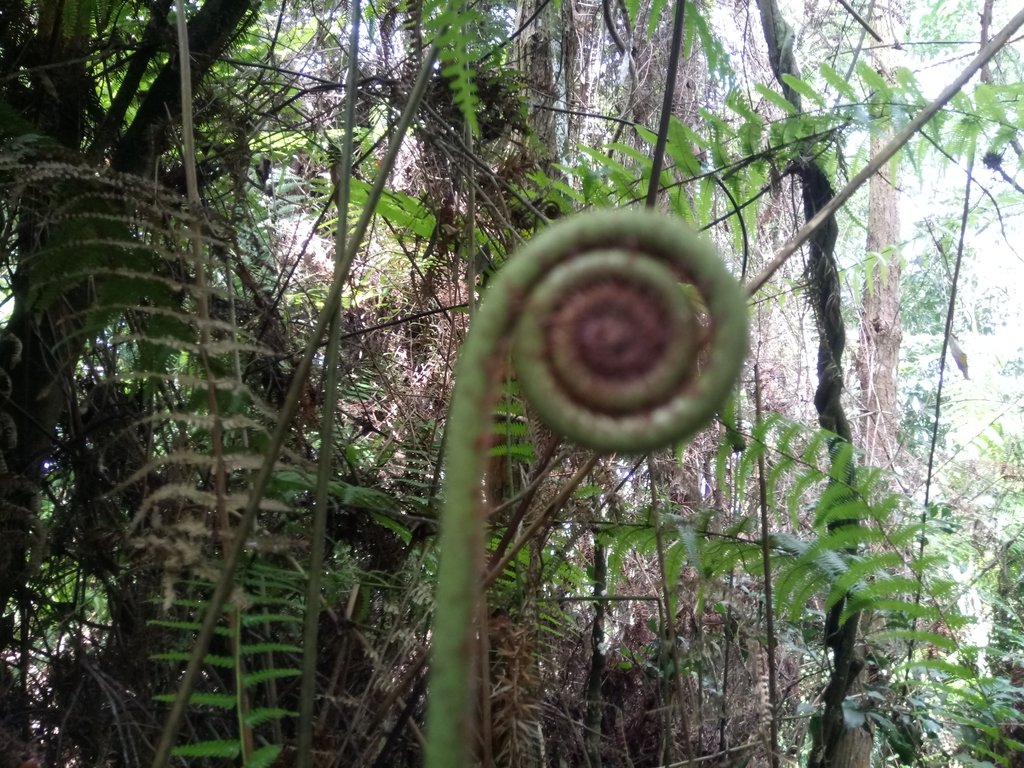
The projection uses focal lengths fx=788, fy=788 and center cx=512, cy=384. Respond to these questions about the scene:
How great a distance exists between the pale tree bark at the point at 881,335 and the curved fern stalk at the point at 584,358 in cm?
557

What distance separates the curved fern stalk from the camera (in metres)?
0.44

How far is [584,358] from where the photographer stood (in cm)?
52

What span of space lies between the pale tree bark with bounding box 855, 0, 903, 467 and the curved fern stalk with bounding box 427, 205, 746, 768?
557 centimetres

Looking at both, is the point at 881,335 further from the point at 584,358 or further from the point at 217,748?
the point at 584,358

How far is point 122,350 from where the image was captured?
219 centimetres

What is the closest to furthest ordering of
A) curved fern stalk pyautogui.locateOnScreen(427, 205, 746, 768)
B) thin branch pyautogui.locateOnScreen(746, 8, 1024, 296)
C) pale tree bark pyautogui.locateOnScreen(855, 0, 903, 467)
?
curved fern stalk pyautogui.locateOnScreen(427, 205, 746, 768) → thin branch pyautogui.locateOnScreen(746, 8, 1024, 296) → pale tree bark pyautogui.locateOnScreen(855, 0, 903, 467)

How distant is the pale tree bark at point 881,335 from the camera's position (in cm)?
605

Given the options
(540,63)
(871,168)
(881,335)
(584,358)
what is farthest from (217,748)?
(881,335)

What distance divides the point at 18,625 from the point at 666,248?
5.12ft

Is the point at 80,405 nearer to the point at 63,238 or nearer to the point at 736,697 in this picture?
the point at 63,238

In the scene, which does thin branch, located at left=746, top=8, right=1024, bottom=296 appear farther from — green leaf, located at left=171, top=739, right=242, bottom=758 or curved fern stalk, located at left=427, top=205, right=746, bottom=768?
green leaf, located at left=171, top=739, right=242, bottom=758

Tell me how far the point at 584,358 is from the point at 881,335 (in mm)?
6754

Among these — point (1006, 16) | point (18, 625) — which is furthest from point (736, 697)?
point (1006, 16)

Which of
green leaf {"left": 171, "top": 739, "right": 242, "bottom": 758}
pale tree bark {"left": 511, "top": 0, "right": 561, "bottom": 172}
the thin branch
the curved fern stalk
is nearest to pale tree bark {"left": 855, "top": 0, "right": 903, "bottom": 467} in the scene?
pale tree bark {"left": 511, "top": 0, "right": 561, "bottom": 172}
